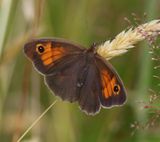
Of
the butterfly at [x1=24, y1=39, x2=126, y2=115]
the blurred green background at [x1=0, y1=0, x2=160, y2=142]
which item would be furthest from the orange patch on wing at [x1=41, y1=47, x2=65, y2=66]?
the blurred green background at [x1=0, y1=0, x2=160, y2=142]

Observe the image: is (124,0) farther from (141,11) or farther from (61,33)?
(61,33)

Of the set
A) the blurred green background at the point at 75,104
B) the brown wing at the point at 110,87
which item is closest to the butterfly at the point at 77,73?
the brown wing at the point at 110,87

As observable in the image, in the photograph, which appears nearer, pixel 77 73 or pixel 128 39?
pixel 128 39

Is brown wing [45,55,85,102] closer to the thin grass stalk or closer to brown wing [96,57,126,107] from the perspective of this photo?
brown wing [96,57,126,107]

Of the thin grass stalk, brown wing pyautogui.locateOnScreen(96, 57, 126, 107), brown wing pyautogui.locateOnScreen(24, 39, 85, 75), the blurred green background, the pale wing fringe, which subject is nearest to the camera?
the pale wing fringe

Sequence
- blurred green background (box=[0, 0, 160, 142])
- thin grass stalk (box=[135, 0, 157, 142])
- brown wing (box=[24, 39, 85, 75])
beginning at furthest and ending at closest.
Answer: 1. blurred green background (box=[0, 0, 160, 142])
2. thin grass stalk (box=[135, 0, 157, 142])
3. brown wing (box=[24, 39, 85, 75])

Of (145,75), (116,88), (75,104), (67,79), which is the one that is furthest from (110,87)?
(75,104)

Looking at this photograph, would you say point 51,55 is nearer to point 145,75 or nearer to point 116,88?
point 116,88
